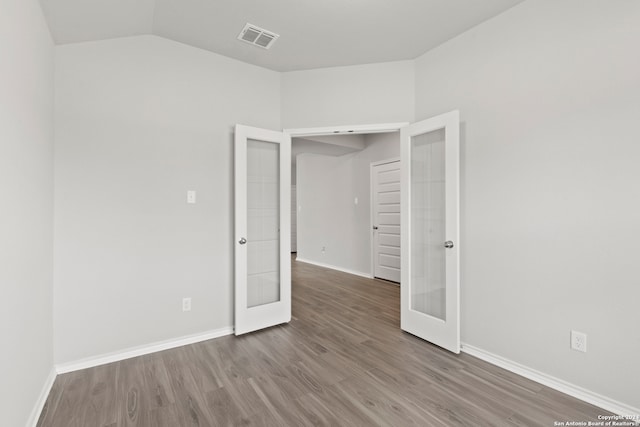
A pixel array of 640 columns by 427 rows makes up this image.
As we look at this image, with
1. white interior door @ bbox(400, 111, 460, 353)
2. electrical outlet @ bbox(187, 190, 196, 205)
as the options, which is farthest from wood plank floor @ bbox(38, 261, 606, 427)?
electrical outlet @ bbox(187, 190, 196, 205)

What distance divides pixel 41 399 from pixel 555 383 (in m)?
3.42

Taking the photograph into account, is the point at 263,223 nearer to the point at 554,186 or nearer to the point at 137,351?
the point at 137,351

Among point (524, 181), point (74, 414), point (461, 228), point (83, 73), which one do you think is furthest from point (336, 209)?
point (74, 414)

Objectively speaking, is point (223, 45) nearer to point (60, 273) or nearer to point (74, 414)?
point (60, 273)

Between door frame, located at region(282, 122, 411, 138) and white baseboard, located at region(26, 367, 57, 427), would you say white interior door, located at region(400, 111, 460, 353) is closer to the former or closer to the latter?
door frame, located at region(282, 122, 411, 138)

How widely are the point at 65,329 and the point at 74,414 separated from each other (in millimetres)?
761

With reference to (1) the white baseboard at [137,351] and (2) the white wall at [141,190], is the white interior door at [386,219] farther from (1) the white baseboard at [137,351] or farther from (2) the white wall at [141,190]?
(1) the white baseboard at [137,351]

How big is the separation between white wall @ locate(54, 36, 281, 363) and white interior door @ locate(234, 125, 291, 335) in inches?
6.6

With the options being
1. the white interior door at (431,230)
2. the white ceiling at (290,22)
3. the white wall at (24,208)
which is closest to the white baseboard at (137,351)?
the white wall at (24,208)

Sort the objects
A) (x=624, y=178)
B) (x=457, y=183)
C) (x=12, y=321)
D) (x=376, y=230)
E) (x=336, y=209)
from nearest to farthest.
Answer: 1. (x=12, y=321)
2. (x=624, y=178)
3. (x=457, y=183)
4. (x=376, y=230)
5. (x=336, y=209)

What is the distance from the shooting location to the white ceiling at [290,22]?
2260mm

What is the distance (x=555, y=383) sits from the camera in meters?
2.12

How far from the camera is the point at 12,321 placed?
148cm

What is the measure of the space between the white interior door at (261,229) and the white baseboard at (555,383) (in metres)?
1.91
